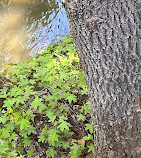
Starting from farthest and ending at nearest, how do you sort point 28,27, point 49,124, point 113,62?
1. point 28,27
2. point 49,124
3. point 113,62

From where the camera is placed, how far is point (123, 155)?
61.3 inches

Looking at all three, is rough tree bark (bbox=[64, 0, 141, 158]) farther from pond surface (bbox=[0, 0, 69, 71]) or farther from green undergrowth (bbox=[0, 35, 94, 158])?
pond surface (bbox=[0, 0, 69, 71])

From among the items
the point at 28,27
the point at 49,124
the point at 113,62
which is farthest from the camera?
the point at 28,27

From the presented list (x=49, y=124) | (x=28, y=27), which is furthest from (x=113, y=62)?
(x=28, y=27)

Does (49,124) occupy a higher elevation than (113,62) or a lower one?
lower

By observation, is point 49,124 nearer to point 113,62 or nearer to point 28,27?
point 113,62

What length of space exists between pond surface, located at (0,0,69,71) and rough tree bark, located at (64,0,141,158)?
10.9 feet

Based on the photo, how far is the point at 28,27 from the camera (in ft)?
16.8


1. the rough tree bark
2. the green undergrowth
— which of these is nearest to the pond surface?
the green undergrowth

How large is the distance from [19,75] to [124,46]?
1.84 m

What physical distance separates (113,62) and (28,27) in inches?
169

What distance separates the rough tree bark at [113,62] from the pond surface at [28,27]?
10.9 ft

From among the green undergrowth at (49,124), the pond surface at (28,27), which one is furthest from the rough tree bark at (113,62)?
the pond surface at (28,27)

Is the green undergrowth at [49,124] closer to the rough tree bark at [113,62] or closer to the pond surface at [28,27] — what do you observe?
the rough tree bark at [113,62]
